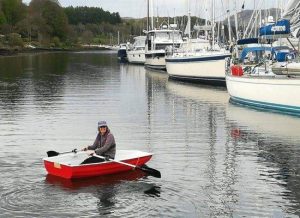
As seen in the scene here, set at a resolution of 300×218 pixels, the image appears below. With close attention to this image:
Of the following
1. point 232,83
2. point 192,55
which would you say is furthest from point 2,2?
point 232,83

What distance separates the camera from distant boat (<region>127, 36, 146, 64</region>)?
102250mm

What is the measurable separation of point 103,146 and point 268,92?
18.1 m

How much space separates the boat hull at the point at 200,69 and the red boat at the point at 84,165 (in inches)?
1344

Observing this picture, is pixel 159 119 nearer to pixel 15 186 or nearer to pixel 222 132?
pixel 222 132

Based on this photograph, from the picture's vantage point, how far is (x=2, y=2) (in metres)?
193

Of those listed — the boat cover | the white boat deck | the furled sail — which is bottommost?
the white boat deck

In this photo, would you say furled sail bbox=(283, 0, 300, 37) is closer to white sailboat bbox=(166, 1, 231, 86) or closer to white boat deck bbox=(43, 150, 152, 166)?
white sailboat bbox=(166, 1, 231, 86)

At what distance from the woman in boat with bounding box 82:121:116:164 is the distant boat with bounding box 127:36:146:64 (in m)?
81.6

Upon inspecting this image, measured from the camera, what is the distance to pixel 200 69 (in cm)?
5659

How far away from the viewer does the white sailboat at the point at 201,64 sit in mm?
53750

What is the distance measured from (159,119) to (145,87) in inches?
910

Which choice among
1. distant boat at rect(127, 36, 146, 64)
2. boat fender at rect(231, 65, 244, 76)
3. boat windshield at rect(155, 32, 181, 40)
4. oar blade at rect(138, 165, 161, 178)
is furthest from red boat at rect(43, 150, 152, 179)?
distant boat at rect(127, 36, 146, 64)

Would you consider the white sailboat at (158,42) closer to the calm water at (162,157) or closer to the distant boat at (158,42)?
the distant boat at (158,42)

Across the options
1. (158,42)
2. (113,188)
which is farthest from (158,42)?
(113,188)
